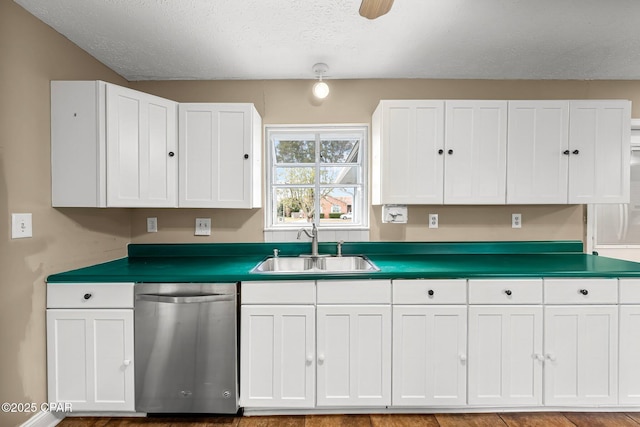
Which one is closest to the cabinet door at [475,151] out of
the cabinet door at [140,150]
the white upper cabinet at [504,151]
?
the white upper cabinet at [504,151]

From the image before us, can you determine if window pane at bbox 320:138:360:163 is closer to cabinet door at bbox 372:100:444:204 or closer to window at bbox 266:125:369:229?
window at bbox 266:125:369:229

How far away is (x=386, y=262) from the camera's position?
221 cm

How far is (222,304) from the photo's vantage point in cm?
180

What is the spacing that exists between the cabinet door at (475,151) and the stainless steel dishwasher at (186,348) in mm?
1701

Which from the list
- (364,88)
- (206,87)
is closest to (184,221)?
(206,87)

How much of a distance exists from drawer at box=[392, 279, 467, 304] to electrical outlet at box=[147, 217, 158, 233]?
6.34 feet

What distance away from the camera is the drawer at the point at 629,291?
6.05 ft

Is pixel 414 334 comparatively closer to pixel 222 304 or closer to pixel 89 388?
pixel 222 304

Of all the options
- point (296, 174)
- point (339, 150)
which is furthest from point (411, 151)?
point (296, 174)

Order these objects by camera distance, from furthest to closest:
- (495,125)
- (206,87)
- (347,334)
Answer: (206,87) → (495,125) → (347,334)

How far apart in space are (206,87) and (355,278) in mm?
1934

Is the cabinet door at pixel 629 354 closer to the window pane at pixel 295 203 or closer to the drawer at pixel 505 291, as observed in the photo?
the drawer at pixel 505 291

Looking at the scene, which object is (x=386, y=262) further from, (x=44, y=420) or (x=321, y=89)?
(x=44, y=420)

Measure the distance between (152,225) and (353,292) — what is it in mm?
1738
